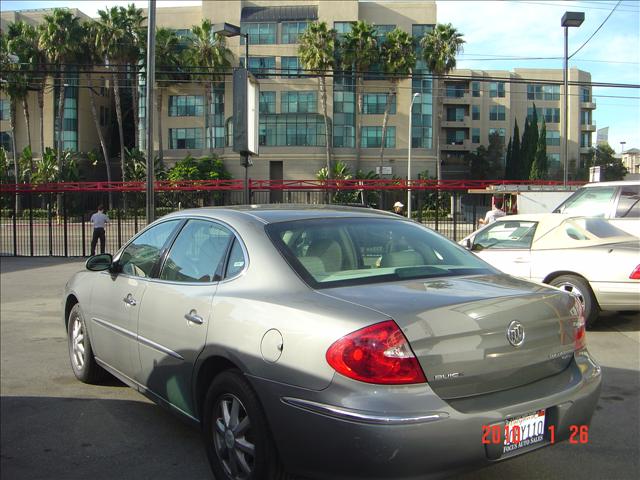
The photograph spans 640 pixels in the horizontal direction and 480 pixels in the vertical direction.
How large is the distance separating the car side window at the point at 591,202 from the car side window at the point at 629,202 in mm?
147

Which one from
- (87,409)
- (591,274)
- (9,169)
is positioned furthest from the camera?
(9,169)

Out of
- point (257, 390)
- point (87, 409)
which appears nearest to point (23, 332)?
point (87, 409)

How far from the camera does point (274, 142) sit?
50656 millimetres

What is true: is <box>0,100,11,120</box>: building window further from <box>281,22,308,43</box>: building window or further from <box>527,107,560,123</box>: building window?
<box>527,107,560,123</box>: building window

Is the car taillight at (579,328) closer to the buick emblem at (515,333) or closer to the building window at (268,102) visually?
the buick emblem at (515,333)

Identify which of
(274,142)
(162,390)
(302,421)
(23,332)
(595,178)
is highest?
(274,142)

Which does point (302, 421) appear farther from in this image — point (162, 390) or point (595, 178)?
point (595, 178)

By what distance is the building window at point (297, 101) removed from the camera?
5131 centimetres

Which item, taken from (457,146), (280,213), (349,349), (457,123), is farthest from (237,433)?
(457,123)

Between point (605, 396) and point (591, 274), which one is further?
point (591, 274)

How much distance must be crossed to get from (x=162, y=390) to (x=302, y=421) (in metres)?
1.50

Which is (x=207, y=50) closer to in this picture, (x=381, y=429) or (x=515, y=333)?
(x=515, y=333)

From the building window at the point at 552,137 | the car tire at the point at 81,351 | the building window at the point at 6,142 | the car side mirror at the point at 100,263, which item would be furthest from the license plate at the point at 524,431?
the building window at the point at 552,137

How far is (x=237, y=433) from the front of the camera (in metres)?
3.03
